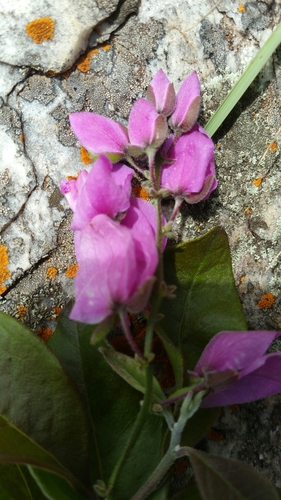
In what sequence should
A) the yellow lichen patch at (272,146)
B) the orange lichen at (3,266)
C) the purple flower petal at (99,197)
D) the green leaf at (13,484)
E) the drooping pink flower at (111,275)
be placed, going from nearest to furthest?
1. the drooping pink flower at (111,275)
2. the purple flower petal at (99,197)
3. the green leaf at (13,484)
4. the orange lichen at (3,266)
5. the yellow lichen patch at (272,146)

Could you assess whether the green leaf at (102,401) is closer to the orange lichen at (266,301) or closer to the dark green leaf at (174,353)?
the dark green leaf at (174,353)

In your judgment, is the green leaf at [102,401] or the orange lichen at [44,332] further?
the orange lichen at [44,332]

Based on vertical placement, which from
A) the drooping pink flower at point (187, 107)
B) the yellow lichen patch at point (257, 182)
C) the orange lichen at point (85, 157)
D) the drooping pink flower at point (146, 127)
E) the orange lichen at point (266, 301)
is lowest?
the orange lichen at point (266, 301)

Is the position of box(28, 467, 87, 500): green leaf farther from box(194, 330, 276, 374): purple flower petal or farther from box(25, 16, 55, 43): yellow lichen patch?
box(25, 16, 55, 43): yellow lichen patch

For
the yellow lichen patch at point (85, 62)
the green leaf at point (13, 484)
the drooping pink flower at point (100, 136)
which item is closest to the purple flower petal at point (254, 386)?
the green leaf at point (13, 484)

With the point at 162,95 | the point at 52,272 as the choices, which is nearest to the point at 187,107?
the point at 162,95

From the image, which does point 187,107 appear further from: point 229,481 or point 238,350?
point 229,481

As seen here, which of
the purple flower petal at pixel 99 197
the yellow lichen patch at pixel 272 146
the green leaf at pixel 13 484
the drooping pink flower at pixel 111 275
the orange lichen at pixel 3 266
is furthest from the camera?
the yellow lichen patch at pixel 272 146
